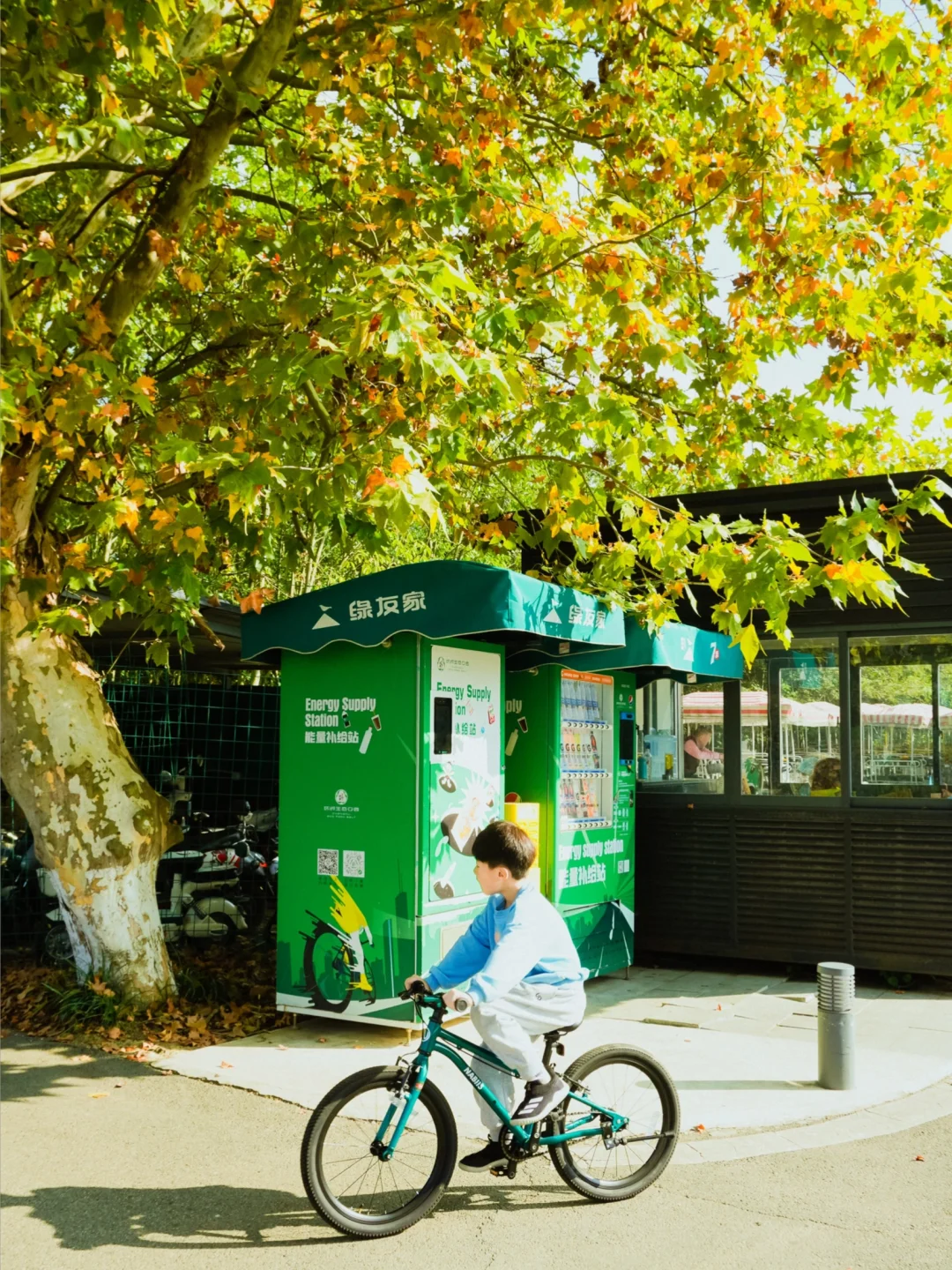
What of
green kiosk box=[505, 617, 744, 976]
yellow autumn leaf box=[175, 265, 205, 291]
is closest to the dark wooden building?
green kiosk box=[505, 617, 744, 976]

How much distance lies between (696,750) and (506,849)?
5.68 metres

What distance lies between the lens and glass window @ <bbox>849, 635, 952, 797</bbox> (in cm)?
896

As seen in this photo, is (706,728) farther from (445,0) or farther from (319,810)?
(445,0)

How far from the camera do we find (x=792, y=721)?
954cm

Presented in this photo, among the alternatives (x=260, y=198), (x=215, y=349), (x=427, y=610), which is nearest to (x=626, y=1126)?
(x=427, y=610)

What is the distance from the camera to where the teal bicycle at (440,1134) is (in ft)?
14.1

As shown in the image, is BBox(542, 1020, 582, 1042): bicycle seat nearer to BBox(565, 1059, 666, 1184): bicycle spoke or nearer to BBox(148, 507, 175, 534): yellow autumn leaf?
BBox(565, 1059, 666, 1184): bicycle spoke

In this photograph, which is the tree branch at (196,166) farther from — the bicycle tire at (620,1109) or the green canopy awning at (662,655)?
the bicycle tire at (620,1109)

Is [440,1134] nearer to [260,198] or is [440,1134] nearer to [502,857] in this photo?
[502,857]

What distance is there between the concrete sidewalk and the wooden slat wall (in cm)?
42

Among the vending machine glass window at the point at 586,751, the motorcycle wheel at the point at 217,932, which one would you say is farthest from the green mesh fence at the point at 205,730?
the vending machine glass window at the point at 586,751

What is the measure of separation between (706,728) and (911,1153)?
4.81 meters

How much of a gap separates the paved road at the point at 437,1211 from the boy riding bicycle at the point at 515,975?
39cm

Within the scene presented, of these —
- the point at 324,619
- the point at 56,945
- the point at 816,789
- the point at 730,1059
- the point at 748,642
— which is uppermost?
the point at 324,619
